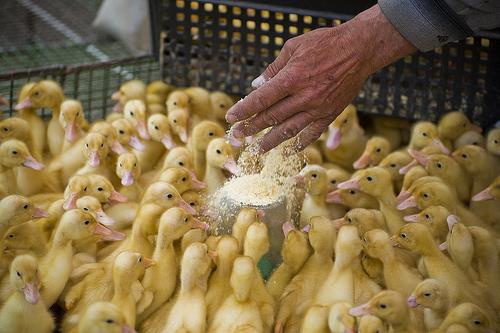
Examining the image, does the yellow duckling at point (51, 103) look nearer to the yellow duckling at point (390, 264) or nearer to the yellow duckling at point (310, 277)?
the yellow duckling at point (310, 277)

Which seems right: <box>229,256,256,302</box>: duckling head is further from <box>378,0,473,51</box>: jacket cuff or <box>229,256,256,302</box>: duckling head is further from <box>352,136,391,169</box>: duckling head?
<box>352,136,391,169</box>: duckling head

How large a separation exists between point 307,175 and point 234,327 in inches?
33.9

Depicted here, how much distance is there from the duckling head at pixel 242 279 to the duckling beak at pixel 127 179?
2.51 ft

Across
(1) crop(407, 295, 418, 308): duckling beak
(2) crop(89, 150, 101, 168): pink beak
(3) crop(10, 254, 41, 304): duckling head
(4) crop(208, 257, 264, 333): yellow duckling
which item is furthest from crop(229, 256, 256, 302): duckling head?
(2) crop(89, 150, 101, 168): pink beak

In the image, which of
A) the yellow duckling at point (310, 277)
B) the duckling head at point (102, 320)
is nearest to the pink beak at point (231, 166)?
the yellow duckling at point (310, 277)

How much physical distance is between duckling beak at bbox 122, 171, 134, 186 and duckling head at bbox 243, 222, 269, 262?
615 mm

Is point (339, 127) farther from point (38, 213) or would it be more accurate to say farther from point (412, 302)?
point (38, 213)

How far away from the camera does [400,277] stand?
2771mm

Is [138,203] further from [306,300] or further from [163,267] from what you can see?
[306,300]

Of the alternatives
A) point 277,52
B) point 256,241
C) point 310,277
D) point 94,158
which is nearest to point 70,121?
point 94,158

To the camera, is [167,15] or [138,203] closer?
[138,203]

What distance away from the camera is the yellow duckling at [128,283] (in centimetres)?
254

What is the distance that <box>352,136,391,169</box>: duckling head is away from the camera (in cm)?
355

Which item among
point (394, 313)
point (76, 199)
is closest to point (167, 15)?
point (76, 199)
